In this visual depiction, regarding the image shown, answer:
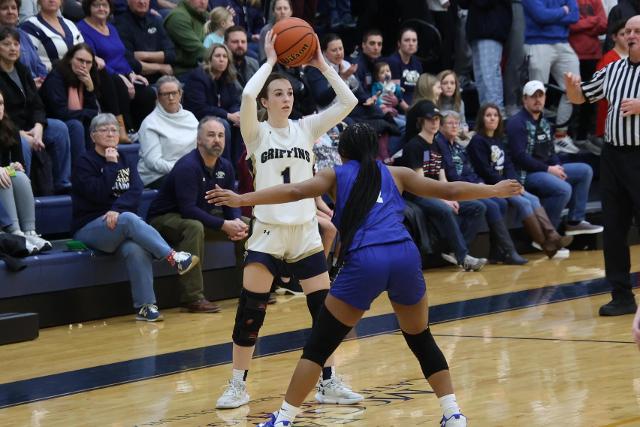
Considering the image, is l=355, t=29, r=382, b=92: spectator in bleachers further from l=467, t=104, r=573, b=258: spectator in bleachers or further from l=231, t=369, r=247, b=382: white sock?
l=231, t=369, r=247, b=382: white sock

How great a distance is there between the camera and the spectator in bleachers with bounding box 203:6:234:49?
39.6 feet

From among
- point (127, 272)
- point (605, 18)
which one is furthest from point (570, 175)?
point (127, 272)

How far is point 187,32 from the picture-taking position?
12.1 meters

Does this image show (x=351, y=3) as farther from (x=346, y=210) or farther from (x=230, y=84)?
(x=346, y=210)

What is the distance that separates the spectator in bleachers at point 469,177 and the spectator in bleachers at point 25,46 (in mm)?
3879

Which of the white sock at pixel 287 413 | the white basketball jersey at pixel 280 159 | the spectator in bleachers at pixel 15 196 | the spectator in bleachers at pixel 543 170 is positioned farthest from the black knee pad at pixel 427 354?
the spectator in bleachers at pixel 543 170

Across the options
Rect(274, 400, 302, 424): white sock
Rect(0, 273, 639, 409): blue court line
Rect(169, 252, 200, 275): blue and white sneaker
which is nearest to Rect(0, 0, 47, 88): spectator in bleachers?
Rect(169, 252, 200, 275): blue and white sneaker

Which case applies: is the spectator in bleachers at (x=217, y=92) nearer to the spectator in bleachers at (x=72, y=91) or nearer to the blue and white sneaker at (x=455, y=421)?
the spectator in bleachers at (x=72, y=91)

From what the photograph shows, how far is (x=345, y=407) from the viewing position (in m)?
5.92

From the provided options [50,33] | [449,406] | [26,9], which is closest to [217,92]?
[50,33]

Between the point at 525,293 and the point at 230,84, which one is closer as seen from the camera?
the point at 525,293

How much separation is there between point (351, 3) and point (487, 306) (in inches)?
283

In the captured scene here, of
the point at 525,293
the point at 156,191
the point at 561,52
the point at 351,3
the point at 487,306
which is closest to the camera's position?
the point at 487,306

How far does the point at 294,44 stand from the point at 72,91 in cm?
435
